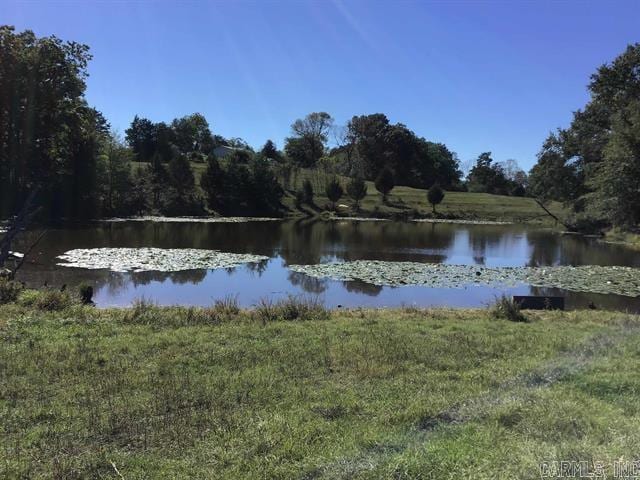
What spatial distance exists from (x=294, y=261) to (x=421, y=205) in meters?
57.2

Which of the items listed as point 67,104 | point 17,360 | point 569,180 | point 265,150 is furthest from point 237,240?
point 265,150

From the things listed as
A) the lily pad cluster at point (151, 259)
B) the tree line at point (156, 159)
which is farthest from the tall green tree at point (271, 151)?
the lily pad cluster at point (151, 259)

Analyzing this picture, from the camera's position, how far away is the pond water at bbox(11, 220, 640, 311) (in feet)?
57.4

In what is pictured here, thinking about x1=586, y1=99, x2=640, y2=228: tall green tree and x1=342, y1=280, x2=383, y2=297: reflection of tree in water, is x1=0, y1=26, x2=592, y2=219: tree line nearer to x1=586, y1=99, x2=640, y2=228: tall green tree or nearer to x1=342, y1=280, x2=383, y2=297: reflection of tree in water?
x1=586, y1=99, x2=640, y2=228: tall green tree

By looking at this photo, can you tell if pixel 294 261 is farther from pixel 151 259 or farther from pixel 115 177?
pixel 115 177

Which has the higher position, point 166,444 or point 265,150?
point 265,150

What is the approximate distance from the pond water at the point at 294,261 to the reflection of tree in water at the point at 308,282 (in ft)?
0.13

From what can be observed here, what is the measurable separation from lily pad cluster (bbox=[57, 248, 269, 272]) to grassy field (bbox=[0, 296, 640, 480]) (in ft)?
46.2

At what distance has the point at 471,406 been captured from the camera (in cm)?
490

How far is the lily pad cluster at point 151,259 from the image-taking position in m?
22.8

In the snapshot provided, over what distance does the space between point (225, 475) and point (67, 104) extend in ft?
64.1

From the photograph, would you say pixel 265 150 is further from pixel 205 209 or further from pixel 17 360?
pixel 17 360

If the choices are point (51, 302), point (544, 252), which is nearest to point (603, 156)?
point (544, 252)

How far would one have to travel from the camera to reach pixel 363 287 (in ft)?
64.1
